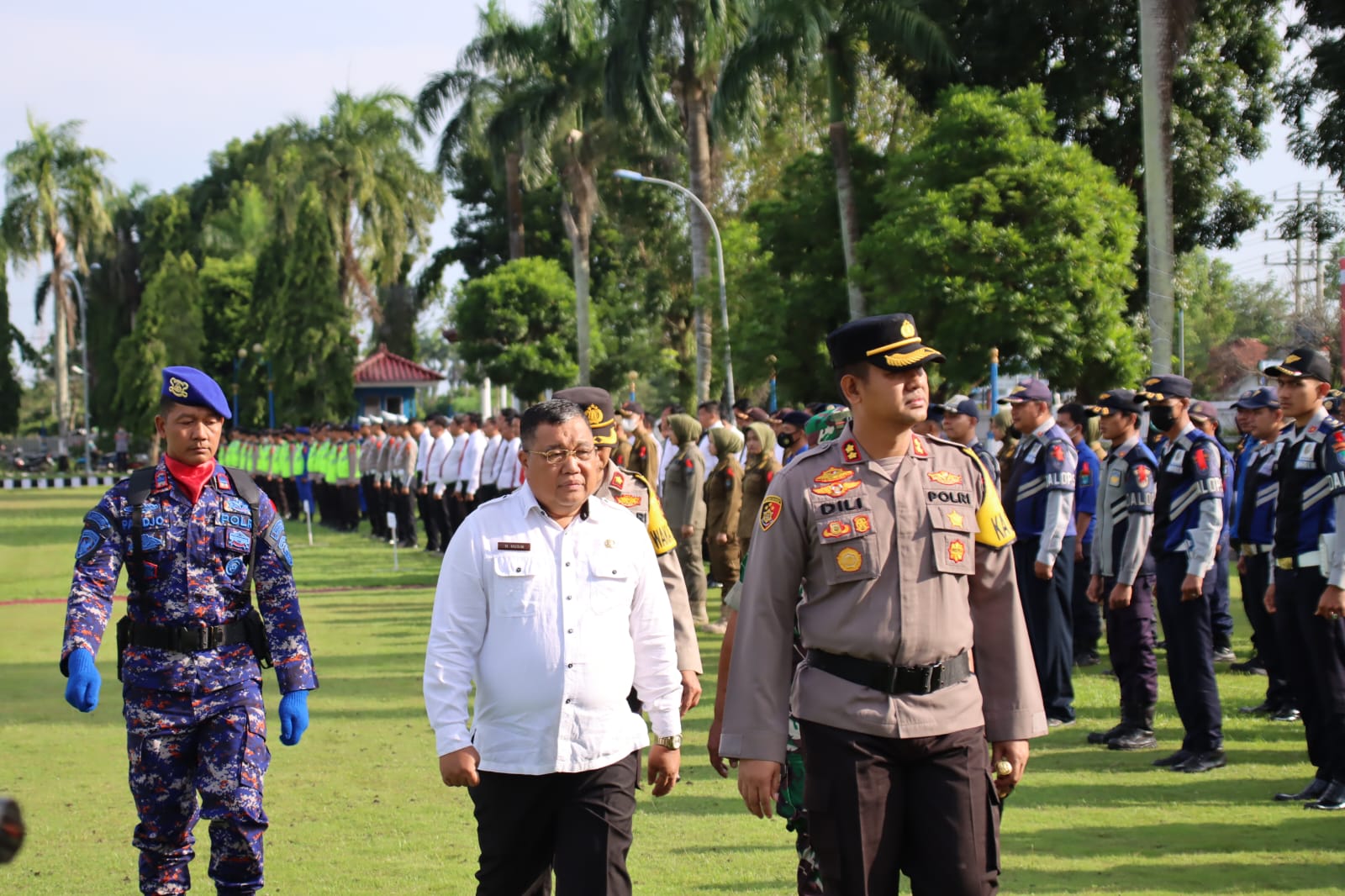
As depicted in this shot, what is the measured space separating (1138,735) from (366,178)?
4927 centimetres

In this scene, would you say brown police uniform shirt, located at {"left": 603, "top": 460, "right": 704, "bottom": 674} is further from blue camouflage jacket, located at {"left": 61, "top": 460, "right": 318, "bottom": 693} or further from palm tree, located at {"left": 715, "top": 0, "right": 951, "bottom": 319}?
palm tree, located at {"left": 715, "top": 0, "right": 951, "bottom": 319}

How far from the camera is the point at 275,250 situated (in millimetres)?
55406

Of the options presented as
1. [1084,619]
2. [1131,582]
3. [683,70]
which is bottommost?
[1084,619]

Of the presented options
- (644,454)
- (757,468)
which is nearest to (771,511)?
(757,468)

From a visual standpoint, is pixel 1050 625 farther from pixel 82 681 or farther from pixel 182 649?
pixel 82 681

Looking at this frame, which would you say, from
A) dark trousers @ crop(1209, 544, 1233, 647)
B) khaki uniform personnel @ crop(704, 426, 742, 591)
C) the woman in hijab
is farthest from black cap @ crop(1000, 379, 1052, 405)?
khaki uniform personnel @ crop(704, 426, 742, 591)

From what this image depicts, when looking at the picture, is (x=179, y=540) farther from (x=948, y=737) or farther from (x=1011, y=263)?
(x=1011, y=263)

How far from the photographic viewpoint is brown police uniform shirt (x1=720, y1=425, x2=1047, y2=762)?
4.11 meters

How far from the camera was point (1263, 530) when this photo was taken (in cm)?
959

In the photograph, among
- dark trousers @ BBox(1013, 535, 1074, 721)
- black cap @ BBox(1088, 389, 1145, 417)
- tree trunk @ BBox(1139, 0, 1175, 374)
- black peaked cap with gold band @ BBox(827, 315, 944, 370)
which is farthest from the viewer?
tree trunk @ BBox(1139, 0, 1175, 374)

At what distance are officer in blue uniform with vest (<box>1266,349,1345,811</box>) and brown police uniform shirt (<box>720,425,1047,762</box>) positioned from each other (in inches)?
144

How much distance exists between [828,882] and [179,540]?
2736 mm

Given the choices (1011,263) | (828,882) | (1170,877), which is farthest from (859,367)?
(1011,263)

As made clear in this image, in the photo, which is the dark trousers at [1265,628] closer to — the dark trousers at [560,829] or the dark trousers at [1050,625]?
the dark trousers at [1050,625]
